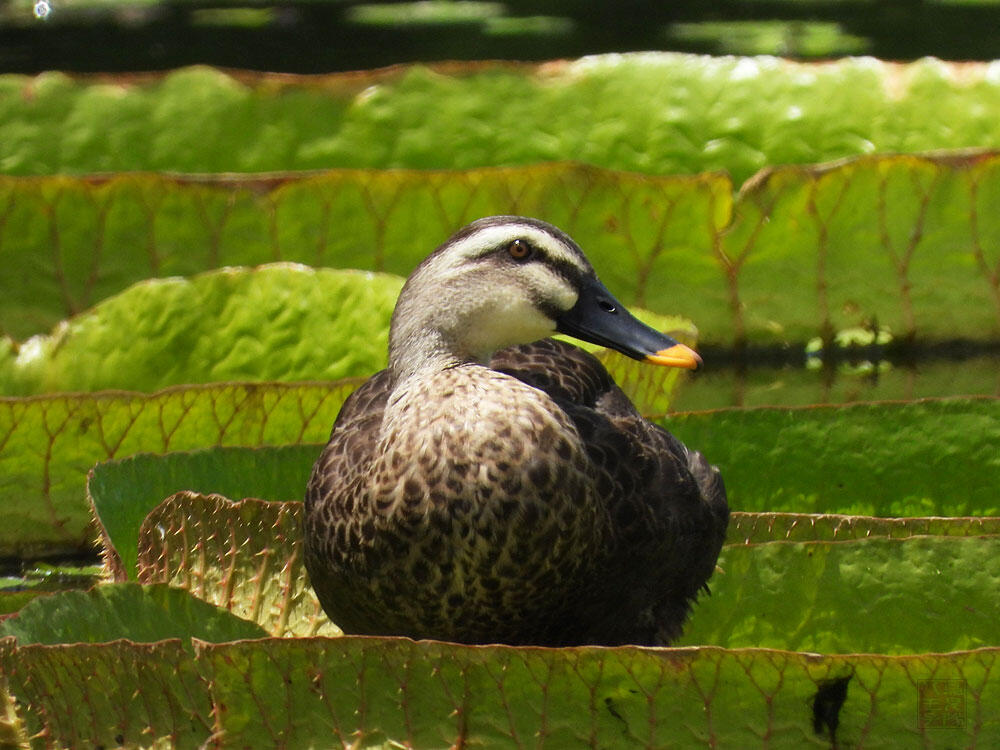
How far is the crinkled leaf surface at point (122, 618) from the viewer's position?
8.80ft

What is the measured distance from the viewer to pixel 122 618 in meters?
2.79

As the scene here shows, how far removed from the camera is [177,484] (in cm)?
331

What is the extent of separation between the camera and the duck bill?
2.95 metres

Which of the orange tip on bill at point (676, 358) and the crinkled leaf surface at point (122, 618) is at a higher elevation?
the orange tip on bill at point (676, 358)

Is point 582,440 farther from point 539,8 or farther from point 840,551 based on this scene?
point 539,8

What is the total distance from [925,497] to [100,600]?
181 centimetres

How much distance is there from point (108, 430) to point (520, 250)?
1.08 meters

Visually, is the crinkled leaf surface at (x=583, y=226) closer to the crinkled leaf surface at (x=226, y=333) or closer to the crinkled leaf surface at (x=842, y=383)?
the crinkled leaf surface at (x=842, y=383)

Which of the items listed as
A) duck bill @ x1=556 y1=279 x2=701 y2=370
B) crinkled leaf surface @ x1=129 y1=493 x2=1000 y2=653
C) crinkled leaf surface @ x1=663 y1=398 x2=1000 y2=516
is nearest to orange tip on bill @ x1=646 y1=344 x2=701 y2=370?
duck bill @ x1=556 y1=279 x2=701 y2=370

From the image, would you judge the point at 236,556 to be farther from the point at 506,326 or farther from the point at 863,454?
the point at 863,454

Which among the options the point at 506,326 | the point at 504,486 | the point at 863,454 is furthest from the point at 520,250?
the point at 863,454

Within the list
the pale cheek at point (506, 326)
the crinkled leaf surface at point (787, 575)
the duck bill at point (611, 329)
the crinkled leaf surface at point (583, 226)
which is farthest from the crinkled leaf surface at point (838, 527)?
the crinkled leaf surface at point (583, 226)

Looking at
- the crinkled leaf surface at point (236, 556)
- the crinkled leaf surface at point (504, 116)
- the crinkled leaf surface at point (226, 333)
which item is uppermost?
the crinkled leaf surface at point (504, 116)

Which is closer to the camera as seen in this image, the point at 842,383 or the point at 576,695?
the point at 576,695
